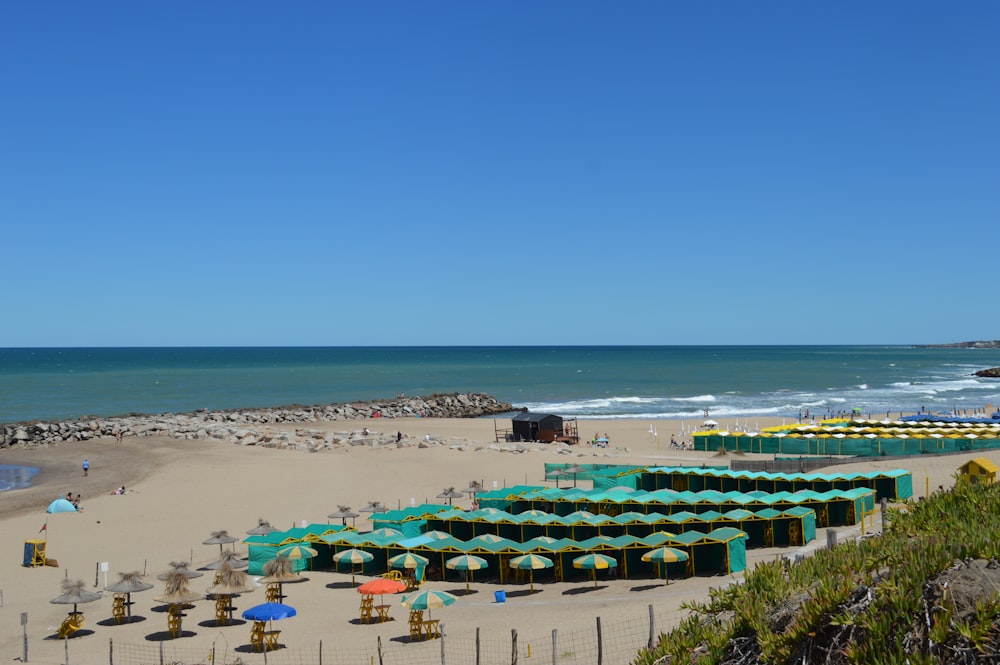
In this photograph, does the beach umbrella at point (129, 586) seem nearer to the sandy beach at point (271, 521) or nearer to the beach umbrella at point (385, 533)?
the sandy beach at point (271, 521)

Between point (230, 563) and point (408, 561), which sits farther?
point (408, 561)

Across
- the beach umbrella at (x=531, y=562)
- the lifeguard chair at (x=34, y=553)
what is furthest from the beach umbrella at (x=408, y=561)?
the lifeguard chair at (x=34, y=553)

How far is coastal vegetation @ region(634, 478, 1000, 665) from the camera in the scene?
6.79 metres

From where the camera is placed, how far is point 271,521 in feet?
107

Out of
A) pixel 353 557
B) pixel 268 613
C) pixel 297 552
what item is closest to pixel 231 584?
pixel 268 613

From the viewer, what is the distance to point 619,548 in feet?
76.2

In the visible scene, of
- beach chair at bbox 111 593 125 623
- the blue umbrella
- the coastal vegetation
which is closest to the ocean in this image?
beach chair at bbox 111 593 125 623

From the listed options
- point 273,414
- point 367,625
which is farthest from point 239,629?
point 273,414

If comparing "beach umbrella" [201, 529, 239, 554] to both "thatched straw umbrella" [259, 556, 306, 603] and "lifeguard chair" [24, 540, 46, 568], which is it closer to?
"lifeguard chair" [24, 540, 46, 568]

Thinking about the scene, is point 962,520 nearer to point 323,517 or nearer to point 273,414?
point 323,517

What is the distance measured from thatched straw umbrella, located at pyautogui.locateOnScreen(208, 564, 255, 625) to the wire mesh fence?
56.0 inches

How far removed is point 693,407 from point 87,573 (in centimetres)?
6791

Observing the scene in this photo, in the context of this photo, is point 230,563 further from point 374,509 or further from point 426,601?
point 374,509

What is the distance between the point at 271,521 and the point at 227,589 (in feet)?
40.8
